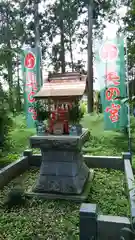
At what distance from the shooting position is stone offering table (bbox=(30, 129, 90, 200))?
4.15m

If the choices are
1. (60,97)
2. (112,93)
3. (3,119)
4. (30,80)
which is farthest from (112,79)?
(3,119)

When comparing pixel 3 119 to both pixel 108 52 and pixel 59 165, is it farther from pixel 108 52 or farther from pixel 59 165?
pixel 108 52

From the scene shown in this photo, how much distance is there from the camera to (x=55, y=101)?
15.0 feet

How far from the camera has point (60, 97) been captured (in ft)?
14.3

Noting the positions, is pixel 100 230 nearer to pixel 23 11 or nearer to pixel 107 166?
pixel 107 166

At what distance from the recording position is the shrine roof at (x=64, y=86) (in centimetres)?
423

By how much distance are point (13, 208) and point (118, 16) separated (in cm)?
1465

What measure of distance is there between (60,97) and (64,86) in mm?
272

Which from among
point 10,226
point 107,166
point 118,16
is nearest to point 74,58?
point 118,16

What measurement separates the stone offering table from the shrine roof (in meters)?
0.84

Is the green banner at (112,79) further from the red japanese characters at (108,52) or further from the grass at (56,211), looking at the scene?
the grass at (56,211)

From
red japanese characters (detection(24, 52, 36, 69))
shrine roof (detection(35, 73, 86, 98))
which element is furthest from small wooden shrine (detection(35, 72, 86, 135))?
red japanese characters (detection(24, 52, 36, 69))

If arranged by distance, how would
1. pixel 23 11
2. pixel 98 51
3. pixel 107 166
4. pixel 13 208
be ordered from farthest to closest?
pixel 23 11 → pixel 98 51 → pixel 107 166 → pixel 13 208

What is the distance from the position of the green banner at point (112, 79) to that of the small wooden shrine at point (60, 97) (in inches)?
113
